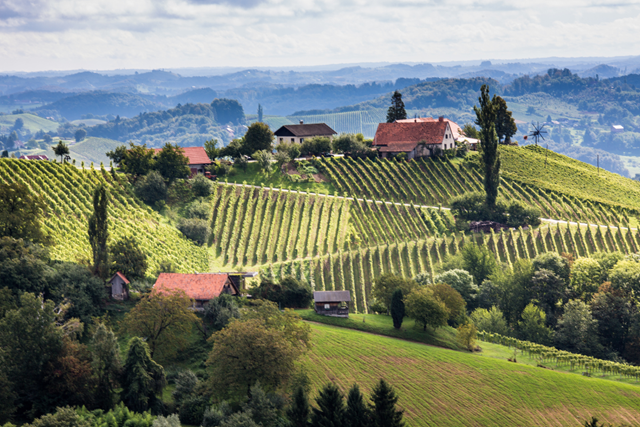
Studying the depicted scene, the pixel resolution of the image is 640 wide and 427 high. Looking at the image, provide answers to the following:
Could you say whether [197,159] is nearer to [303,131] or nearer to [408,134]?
[303,131]

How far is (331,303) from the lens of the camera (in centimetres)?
7206

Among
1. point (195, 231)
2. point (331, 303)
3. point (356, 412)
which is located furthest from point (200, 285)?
point (356, 412)

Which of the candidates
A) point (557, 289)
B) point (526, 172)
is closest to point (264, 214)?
point (557, 289)

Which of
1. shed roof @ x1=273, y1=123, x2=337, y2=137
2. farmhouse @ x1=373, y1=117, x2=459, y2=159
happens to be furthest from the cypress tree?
shed roof @ x1=273, y1=123, x2=337, y2=137

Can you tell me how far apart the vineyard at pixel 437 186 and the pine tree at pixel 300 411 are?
67.6 metres

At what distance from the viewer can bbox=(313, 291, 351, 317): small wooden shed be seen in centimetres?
7125

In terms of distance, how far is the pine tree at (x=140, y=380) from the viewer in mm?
48500

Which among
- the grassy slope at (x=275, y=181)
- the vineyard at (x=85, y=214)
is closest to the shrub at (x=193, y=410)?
the vineyard at (x=85, y=214)

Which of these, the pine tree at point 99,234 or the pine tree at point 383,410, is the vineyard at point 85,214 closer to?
the pine tree at point 99,234

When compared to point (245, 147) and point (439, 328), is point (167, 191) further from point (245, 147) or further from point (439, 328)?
point (439, 328)

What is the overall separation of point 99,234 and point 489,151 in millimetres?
71277

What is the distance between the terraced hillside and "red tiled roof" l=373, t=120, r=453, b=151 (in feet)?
17.4

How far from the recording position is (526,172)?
124 metres

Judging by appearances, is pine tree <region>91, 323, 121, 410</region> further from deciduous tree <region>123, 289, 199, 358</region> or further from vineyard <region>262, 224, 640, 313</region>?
vineyard <region>262, 224, 640, 313</region>
